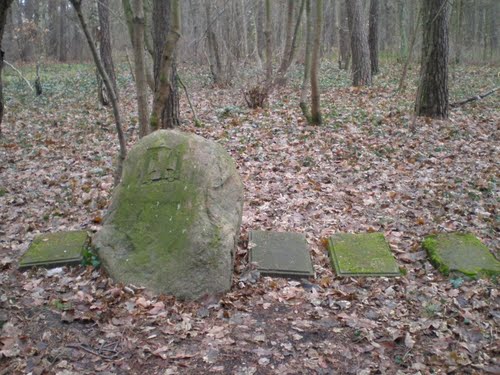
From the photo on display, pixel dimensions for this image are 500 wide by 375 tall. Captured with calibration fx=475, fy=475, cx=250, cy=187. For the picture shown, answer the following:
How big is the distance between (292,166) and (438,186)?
2.24 m

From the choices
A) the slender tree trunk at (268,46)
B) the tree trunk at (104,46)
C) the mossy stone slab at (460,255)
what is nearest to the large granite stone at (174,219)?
the mossy stone slab at (460,255)

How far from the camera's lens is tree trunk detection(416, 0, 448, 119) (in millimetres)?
9695

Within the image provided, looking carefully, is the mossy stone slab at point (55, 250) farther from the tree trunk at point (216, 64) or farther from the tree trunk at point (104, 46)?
the tree trunk at point (216, 64)

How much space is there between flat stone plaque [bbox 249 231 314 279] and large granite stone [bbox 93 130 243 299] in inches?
17.9

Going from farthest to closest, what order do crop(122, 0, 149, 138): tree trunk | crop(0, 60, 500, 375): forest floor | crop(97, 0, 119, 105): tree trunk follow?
crop(97, 0, 119, 105): tree trunk < crop(122, 0, 149, 138): tree trunk < crop(0, 60, 500, 375): forest floor

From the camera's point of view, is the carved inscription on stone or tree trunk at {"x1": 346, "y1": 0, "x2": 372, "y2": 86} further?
tree trunk at {"x1": 346, "y1": 0, "x2": 372, "y2": 86}

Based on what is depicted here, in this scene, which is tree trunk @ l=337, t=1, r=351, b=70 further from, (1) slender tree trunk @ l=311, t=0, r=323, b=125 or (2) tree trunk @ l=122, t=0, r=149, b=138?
(2) tree trunk @ l=122, t=0, r=149, b=138

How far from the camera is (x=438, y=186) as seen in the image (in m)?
6.75

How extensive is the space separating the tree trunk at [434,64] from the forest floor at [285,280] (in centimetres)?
46

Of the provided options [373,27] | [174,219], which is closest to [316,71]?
[174,219]

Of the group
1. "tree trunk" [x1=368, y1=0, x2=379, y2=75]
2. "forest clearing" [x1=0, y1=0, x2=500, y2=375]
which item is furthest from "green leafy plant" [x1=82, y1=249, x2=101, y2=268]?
"tree trunk" [x1=368, y1=0, x2=379, y2=75]

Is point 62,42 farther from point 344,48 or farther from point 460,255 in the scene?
point 460,255

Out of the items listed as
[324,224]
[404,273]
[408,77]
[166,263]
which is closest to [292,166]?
[324,224]

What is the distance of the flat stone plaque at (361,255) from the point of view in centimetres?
495
